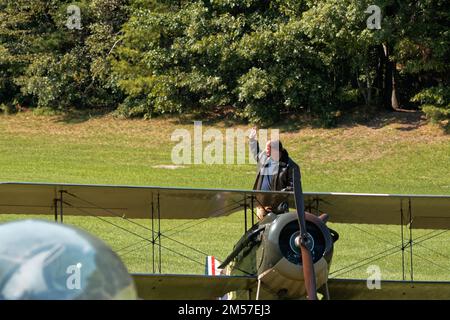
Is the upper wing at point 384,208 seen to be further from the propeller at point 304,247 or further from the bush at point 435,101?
the bush at point 435,101

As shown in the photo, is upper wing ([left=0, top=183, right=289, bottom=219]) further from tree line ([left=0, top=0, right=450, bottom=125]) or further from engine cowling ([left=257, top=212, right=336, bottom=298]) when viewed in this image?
tree line ([left=0, top=0, right=450, bottom=125])

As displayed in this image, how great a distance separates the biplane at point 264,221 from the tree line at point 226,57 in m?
17.9

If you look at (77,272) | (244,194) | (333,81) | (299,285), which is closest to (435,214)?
(244,194)

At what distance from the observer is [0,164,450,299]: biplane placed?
7715mm

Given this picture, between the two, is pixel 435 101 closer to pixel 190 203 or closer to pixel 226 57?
pixel 226 57

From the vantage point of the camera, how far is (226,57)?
30922 mm

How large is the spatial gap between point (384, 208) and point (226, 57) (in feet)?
68.6

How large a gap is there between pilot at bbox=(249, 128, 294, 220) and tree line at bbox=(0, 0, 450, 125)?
18695 millimetres

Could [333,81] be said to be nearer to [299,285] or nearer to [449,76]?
[449,76]

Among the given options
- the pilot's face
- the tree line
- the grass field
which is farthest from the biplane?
the tree line

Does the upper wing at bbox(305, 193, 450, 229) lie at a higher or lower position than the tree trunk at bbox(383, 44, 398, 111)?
higher

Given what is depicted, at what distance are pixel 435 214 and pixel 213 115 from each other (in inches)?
867

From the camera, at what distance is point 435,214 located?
10758mm
